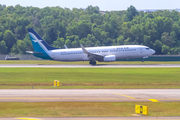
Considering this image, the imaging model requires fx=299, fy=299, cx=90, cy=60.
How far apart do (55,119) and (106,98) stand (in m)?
7.28

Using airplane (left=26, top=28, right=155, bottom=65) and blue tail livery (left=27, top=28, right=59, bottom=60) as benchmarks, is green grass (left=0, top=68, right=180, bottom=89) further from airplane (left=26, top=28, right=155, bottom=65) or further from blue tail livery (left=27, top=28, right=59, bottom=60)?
blue tail livery (left=27, top=28, right=59, bottom=60)

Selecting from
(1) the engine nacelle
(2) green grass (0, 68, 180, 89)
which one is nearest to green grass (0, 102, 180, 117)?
(2) green grass (0, 68, 180, 89)

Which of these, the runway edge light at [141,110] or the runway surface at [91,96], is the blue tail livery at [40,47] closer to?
the runway surface at [91,96]

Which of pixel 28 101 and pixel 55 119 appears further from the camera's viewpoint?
pixel 28 101

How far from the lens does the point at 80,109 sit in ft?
62.5

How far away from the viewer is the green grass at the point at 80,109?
17703 mm

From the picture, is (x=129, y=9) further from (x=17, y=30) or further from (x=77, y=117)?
(x=77, y=117)

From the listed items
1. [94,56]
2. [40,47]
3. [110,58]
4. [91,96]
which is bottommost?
[91,96]

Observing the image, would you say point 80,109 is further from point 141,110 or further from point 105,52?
point 105,52

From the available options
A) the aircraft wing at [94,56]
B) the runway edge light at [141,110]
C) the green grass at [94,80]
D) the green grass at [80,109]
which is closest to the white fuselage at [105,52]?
the aircraft wing at [94,56]

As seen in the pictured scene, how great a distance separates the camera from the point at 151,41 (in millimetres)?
108938

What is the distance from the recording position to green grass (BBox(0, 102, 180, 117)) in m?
17.7

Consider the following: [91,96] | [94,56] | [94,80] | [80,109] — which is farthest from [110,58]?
[80,109]

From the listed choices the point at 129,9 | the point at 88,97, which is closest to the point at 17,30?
the point at 129,9
